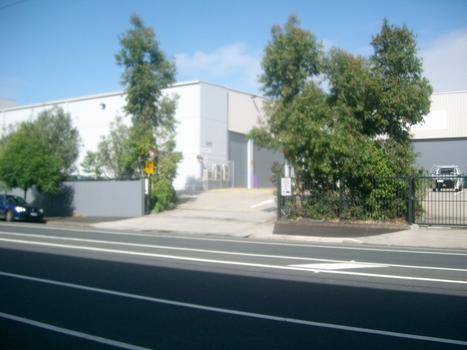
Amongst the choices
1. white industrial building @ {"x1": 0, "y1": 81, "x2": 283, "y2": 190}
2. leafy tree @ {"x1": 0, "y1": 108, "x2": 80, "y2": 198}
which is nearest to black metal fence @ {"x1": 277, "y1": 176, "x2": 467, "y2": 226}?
leafy tree @ {"x1": 0, "y1": 108, "x2": 80, "y2": 198}

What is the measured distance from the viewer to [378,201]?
2238 cm

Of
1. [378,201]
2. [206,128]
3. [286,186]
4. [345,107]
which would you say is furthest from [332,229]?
[206,128]

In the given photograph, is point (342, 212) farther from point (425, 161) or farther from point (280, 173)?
point (425, 161)

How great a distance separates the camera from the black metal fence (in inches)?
854

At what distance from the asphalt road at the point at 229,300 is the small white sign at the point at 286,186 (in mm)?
9484

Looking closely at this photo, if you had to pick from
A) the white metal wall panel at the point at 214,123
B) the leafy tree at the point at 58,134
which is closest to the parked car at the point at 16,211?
the leafy tree at the point at 58,134

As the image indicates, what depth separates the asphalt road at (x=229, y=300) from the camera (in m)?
6.36

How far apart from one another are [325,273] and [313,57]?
49.1 feet

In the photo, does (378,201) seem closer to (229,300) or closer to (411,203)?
(411,203)

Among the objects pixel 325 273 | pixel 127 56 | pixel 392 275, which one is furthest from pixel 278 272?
pixel 127 56

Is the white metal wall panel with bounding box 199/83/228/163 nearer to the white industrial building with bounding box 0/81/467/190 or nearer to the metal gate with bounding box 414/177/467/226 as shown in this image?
the white industrial building with bounding box 0/81/467/190

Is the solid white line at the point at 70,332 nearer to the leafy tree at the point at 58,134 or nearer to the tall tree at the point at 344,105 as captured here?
the tall tree at the point at 344,105

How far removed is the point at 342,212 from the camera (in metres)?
22.8

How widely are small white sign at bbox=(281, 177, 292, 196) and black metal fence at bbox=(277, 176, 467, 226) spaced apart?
46cm
